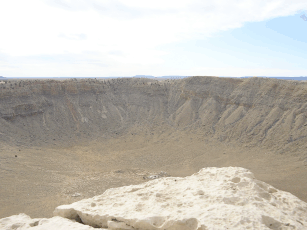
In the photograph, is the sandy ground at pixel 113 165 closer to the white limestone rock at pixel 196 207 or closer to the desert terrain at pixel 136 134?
the desert terrain at pixel 136 134

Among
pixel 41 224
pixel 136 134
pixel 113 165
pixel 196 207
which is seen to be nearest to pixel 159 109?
pixel 136 134

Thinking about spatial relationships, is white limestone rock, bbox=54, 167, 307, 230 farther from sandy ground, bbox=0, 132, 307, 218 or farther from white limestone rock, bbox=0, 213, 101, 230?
sandy ground, bbox=0, 132, 307, 218

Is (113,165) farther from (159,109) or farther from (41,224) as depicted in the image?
(41,224)

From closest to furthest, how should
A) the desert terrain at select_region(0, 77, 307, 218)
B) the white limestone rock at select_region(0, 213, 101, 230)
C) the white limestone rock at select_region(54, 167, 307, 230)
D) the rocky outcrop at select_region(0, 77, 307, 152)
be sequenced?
the white limestone rock at select_region(54, 167, 307, 230) → the white limestone rock at select_region(0, 213, 101, 230) → the desert terrain at select_region(0, 77, 307, 218) → the rocky outcrop at select_region(0, 77, 307, 152)

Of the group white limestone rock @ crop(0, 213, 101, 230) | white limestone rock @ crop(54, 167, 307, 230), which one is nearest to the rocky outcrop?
white limestone rock @ crop(54, 167, 307, 230)

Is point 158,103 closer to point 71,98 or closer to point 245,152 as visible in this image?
point 71,98
